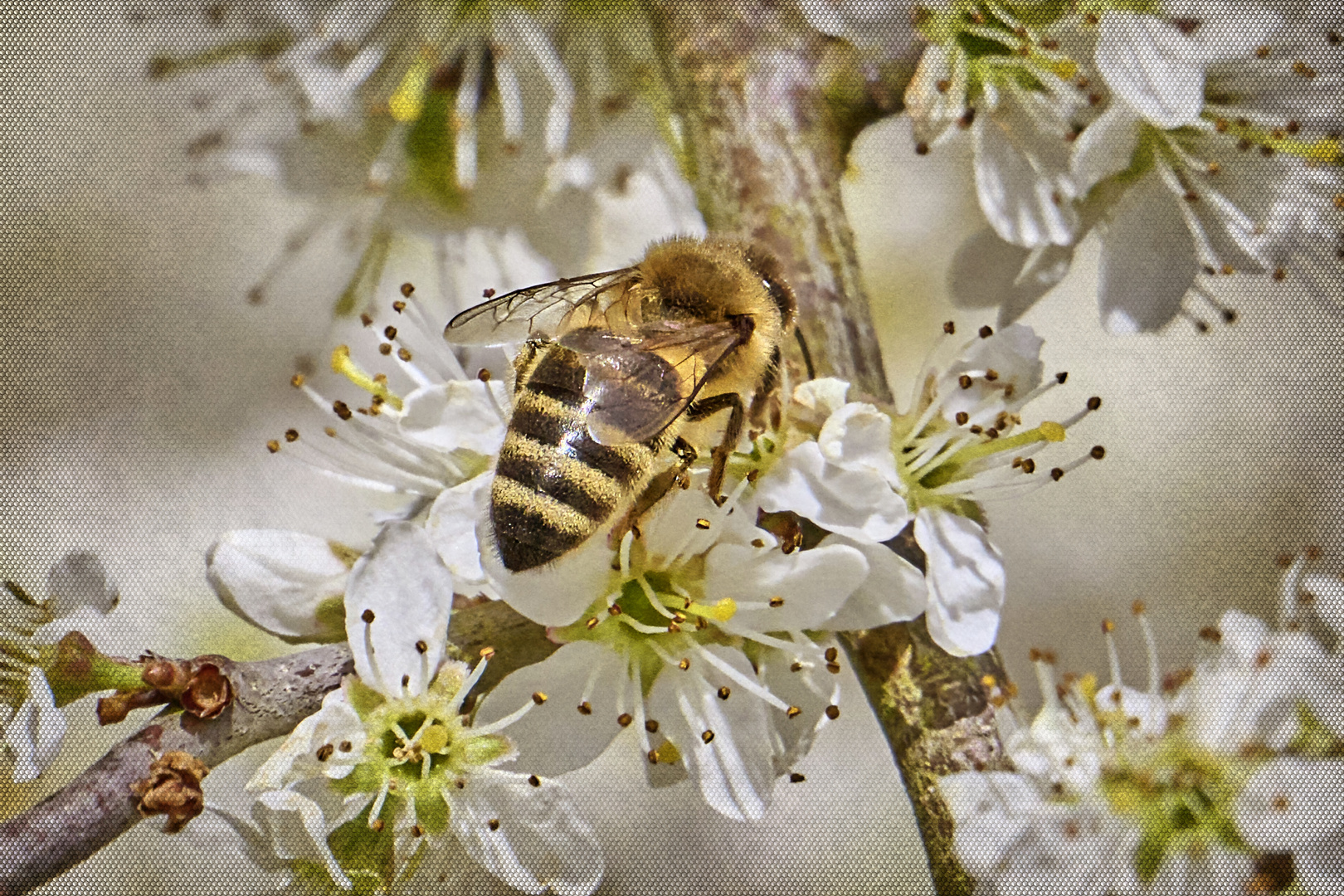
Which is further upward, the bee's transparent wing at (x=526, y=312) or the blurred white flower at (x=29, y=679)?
the bee's transparent wing at (x=526, y=312)

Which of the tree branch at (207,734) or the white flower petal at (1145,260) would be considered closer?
the tree branch at (207,734)

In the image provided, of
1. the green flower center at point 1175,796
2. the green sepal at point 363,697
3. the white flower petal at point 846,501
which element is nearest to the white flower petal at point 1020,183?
the white flower petal at point 846,501

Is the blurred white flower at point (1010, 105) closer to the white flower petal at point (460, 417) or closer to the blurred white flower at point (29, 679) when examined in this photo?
the white flower petal at point (460, 417)

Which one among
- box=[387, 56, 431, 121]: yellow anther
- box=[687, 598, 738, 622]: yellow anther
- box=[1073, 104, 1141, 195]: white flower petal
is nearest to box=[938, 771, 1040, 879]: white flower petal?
box=[687, 598, 738, 622]: yellow anther

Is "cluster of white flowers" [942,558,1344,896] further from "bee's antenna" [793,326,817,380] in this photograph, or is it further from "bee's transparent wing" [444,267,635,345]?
"bee's transparent wing" [444,267,635,345]

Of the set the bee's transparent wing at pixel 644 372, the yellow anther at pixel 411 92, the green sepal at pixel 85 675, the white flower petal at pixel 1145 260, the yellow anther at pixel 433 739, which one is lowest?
the white flower petal at pixel 1145 260

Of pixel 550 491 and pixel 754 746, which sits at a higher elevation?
pixel 550 491

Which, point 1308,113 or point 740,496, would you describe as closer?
point 740,496

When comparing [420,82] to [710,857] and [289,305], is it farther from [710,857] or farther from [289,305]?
[710,857]

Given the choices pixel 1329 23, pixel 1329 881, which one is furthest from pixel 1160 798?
pixel 1329 23

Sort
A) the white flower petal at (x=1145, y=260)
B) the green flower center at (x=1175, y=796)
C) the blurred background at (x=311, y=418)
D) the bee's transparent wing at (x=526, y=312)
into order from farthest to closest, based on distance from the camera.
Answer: the white flower petal at (x=1145, y=260) → the blurred background at (x=311, y=418) → the green flower center at (x=1175, y=796) → the bee's transparent wing at (x=526, y=312)
